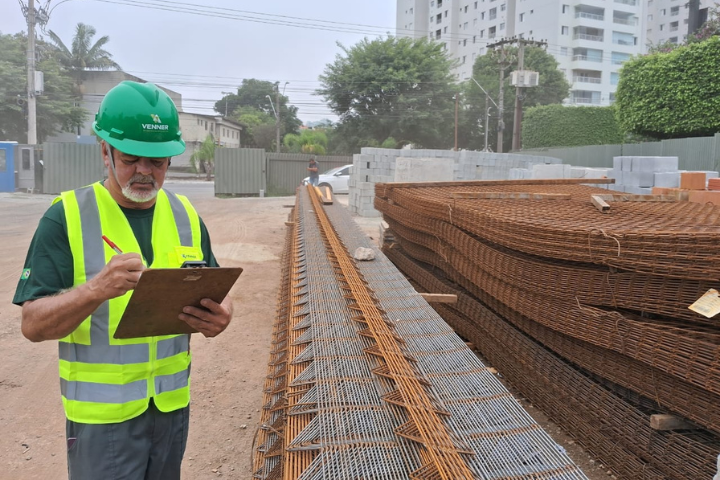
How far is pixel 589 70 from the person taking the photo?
5622cm

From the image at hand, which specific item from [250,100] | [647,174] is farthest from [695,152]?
[250,100]

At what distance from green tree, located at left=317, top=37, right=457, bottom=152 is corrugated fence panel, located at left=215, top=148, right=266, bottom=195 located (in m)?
18.1

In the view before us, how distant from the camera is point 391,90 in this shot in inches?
1528

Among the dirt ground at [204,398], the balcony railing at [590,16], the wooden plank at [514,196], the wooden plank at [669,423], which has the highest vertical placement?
the balcony railing at [590,16]

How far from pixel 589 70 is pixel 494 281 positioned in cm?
5928

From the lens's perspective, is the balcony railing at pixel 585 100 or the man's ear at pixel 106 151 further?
the balcony railing at pixel 585 100

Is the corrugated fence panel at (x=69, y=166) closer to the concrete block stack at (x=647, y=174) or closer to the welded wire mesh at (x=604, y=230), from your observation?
the concrete block stack at (x=647, y=174)

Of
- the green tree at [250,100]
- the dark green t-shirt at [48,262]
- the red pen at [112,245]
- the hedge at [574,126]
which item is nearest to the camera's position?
the dark green t-shirt at [48,262]

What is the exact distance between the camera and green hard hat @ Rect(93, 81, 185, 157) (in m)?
1.79

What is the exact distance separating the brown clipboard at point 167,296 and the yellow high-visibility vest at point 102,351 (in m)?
0.05

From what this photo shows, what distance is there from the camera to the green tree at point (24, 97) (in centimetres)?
3553

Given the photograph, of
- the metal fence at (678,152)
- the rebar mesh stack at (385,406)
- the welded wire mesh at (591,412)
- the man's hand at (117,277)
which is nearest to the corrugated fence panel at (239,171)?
the metal fence at (678,152)

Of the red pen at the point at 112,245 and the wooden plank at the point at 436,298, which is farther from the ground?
the red pen at the point at 112,245

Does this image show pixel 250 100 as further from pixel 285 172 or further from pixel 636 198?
pixel 636 198
